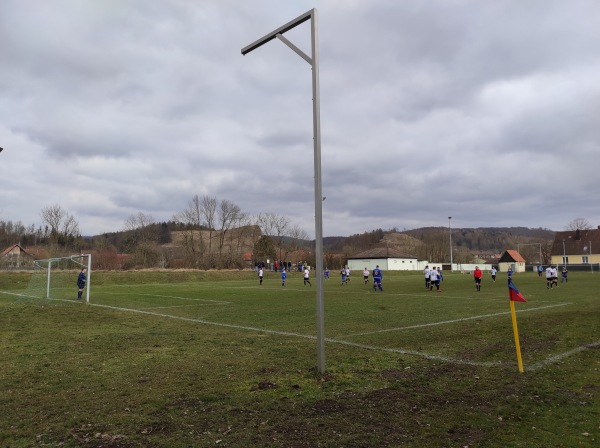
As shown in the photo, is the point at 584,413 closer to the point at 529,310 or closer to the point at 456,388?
the point at 456,388

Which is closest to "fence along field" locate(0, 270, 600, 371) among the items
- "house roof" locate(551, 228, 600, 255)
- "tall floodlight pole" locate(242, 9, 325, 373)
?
"tall floodlight pole" locate(242, 9, 325, 373)

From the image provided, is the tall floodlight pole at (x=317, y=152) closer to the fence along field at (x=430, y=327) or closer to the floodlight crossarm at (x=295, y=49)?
the floodlight crossarm at (x=295, y=49)

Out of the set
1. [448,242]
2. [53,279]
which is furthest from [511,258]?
[53,279]

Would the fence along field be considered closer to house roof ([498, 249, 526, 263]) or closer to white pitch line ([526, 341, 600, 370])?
white pitch line ([526, 341, 600, 370])

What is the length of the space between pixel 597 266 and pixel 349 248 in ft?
254

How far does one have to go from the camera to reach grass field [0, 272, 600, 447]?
15.3 feet

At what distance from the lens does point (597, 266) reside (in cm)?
7650

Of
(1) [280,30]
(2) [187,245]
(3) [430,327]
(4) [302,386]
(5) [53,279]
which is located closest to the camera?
(4) [302,386]

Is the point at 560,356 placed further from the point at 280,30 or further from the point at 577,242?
the point at 577,242

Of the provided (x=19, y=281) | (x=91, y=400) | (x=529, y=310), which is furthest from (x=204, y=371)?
(x=19, y=281)

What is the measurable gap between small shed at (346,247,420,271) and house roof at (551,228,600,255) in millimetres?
33228

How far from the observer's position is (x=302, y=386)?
6371 mm

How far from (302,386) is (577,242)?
377 feet

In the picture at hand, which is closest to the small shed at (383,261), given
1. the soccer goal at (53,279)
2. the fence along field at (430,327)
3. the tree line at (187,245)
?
the tree line at (187,245)
